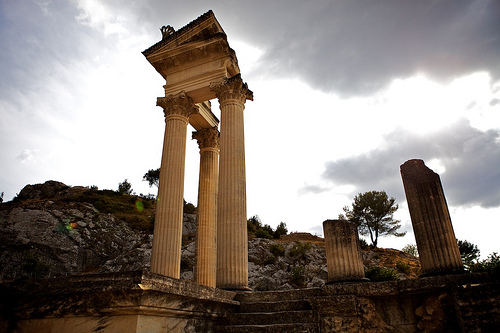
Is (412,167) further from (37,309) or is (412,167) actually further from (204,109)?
(204,109)

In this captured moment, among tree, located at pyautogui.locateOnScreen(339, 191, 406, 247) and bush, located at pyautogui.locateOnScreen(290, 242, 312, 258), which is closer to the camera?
bush, located at pyautogui.locateOnScreen(290, 242, 312, 258)

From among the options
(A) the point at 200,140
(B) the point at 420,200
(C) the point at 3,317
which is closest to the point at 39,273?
(A) the point at 200,140

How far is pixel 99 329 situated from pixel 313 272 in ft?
85.9

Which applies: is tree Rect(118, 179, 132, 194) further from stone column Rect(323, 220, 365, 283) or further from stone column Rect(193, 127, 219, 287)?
stone column Rect(323, 220, 365, 283)

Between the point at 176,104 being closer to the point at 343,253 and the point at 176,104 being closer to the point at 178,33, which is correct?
the point at 178,33

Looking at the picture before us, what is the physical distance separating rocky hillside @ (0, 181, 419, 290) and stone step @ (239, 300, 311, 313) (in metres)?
18.2

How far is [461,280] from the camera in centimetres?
535

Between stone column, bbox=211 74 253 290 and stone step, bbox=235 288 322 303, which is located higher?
stone column, bbox=211 74 253 290

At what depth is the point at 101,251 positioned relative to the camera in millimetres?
31672

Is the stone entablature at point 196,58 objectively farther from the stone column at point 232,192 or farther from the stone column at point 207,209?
the stone column at point 207,209

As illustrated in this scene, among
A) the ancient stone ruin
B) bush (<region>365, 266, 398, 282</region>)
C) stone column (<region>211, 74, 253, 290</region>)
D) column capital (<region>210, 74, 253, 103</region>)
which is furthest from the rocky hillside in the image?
column capital (<region>210, 74, 253, 103</region>)

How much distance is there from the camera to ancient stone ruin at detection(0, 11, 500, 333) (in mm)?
4238

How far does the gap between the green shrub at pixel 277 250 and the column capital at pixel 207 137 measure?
17493 mm

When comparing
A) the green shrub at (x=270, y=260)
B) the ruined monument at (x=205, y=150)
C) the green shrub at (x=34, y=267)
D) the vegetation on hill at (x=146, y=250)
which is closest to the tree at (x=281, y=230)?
the vegetation on hill at (x=146, y=250)
